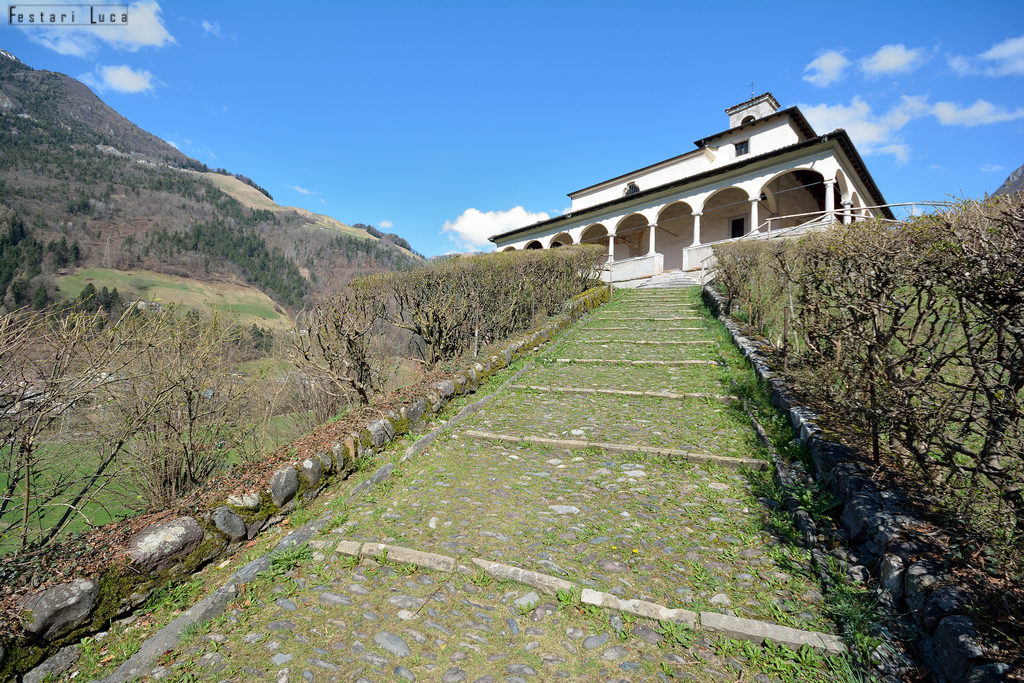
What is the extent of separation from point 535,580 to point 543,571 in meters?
0.11

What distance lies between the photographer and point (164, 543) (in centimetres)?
288

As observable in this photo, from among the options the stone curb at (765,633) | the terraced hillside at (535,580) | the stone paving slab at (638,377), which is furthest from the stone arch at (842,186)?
the stone curb at (765,633)

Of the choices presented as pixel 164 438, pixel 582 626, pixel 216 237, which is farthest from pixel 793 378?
pixel 216 237

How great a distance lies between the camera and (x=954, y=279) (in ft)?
8.21

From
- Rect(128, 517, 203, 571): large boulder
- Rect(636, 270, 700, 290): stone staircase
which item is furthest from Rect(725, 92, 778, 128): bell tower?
Rect(128, 517, 203, 571): large boulder

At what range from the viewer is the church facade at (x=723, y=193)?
20422 mm

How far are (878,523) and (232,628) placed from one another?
12.2 feet

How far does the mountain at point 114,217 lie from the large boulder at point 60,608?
41.3m

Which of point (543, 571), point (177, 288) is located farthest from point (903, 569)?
point (177, 288)

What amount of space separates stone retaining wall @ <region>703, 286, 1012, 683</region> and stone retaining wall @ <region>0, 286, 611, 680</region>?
13.6 ft

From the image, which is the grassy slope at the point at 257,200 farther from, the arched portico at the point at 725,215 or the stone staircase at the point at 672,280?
the stone staircase at the point at 672,280

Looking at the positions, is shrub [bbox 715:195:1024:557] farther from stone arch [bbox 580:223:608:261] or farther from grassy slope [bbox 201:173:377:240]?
grassy slope [bbox 201:173:377:240]

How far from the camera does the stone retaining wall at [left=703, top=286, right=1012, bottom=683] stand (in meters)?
1.71

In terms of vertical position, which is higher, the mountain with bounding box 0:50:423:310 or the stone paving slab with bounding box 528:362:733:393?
the mountain with bounding box 0:50:423:310
